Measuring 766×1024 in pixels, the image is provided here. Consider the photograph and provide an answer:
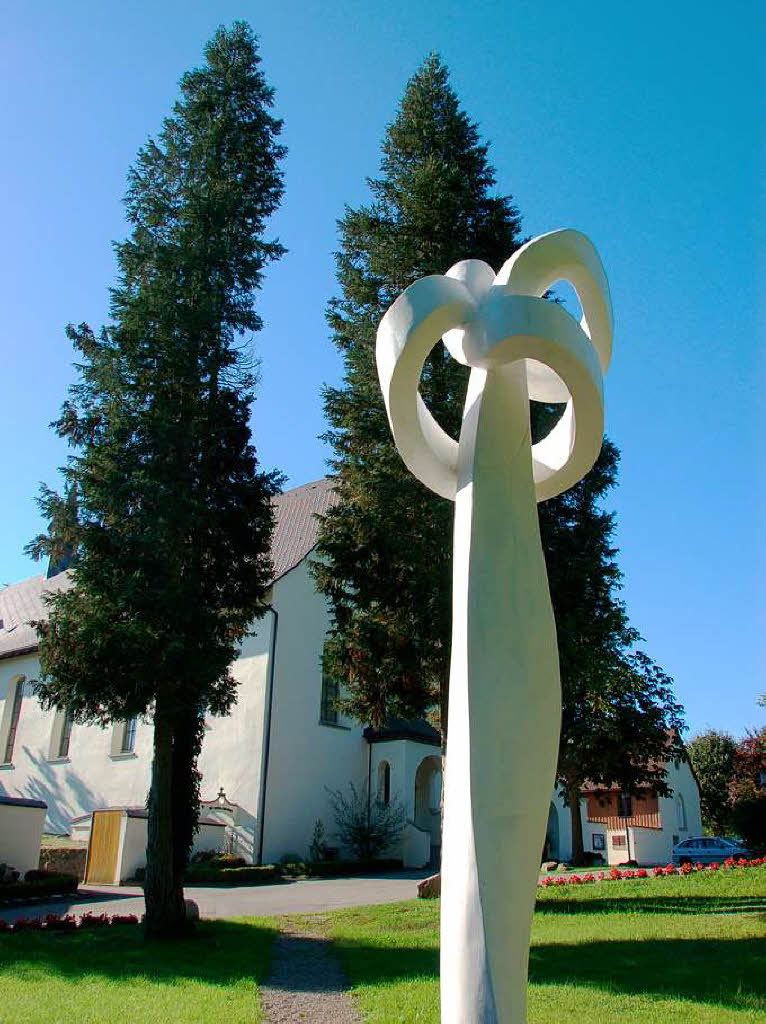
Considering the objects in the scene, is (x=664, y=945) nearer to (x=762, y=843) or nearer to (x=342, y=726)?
(x=762, y=843)

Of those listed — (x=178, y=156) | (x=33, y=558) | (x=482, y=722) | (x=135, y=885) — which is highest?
(x=178, y=156)

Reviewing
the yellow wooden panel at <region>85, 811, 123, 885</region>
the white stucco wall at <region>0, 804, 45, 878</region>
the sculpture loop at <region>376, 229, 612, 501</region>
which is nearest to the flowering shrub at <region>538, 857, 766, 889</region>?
the yellow wooden panel at <region>85, 811, 123, 885</region>

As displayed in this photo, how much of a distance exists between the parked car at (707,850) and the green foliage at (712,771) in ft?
52.7

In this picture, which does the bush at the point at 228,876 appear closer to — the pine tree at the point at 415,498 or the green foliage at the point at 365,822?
the green foliage at the point at 365,822

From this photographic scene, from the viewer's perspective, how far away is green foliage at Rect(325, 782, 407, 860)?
2428 centimetres

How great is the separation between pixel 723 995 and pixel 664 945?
2.60 meters

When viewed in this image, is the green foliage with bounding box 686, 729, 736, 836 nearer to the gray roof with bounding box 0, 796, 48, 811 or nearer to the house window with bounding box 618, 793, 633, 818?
the house window with bounding box 618, 793, 633, 818

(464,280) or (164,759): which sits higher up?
(464,280)

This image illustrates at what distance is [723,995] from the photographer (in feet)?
23.8

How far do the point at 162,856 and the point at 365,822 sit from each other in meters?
13.6

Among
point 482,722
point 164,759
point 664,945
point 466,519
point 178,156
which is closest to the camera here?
point 482,722

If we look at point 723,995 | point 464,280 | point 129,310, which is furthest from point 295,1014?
point 129,310

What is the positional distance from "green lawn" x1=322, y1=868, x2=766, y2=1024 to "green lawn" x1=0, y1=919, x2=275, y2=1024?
1.20m

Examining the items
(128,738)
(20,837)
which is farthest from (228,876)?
(128,738)
